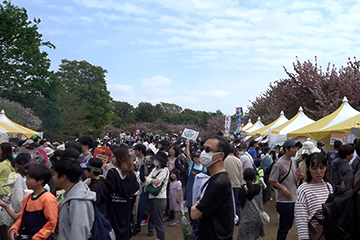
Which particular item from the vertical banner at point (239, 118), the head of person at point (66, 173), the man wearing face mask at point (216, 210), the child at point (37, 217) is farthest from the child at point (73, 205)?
the vertical banner at point (239, 118)

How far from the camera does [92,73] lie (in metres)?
58.5

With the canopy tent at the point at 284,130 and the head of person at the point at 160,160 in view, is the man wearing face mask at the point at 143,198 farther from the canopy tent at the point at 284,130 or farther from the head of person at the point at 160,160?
the canopy tent at the point at 284,130

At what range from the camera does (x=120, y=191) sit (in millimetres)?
4672

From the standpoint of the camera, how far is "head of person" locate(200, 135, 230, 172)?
3449mm

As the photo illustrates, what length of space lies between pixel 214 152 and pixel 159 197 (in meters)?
3.58

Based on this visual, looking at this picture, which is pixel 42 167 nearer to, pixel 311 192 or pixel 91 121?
pixel 311 192

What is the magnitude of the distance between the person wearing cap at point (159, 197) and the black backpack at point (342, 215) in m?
4.27

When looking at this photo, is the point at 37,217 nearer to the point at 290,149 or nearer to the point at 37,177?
the point at 37,177

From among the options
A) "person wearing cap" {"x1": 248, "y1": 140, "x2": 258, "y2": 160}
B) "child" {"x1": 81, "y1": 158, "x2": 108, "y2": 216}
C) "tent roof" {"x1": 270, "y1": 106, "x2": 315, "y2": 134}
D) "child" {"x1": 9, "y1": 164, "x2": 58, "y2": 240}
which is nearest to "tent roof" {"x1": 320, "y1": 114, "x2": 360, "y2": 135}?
"person wearing cap" {"x1": 248, "y1": 140, "x2": 258, "y2": 160}

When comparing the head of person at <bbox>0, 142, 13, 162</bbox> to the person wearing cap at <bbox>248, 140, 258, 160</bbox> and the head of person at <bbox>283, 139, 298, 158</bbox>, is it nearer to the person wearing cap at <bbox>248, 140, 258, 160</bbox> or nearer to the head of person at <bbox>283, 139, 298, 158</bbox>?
the head of person at <bbox>283, 139, 298, 158</bbox>

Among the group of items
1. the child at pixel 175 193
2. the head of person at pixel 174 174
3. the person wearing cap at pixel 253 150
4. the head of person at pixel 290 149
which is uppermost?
the head of person at pixel 290 149

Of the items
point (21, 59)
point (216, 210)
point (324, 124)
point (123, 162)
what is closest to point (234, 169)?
point (123, 162)

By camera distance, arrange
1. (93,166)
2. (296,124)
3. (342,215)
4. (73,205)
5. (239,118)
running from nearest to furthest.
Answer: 1. (342,215)
2. (73,205)
3. (93,166)
4. (296,124)
5. (239,118)

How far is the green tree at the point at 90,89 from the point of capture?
5178cm
